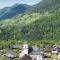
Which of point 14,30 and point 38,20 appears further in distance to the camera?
point 38,20

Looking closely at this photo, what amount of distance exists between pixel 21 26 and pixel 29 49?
69.5 metres

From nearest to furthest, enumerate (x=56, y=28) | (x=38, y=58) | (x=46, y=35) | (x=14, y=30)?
(x=38, y=58) → (x=46, y=35) → (x=56, y=28) → (x=14, y=30)

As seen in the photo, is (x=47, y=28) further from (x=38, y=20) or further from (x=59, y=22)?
(x=38, y=20)

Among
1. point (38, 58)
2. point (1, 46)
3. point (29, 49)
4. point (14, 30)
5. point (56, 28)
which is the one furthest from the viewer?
point (14, 30)

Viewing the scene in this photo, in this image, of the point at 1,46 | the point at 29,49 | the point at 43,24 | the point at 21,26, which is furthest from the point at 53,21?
the point at 29,49

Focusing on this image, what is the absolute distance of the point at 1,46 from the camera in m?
77.5

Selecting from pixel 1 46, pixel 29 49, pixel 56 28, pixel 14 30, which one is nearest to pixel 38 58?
pixel 29 49

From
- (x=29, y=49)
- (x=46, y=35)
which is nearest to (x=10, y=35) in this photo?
(x=46, y=35)

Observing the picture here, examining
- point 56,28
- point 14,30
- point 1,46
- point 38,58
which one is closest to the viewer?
point 38,58

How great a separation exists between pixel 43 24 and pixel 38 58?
74.9 m

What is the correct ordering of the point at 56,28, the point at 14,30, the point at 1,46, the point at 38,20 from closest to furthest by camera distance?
the point at 1,46
the point at 56,28
the point at 14,30
the point at 38,20

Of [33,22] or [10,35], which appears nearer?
[10,35]

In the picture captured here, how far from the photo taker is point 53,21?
129m

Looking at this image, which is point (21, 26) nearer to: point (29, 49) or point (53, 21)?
point (53, 21)
